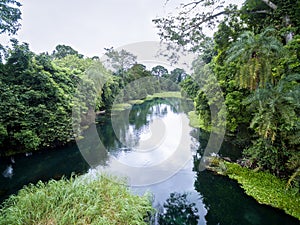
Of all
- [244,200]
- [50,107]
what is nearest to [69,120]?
[50,107]

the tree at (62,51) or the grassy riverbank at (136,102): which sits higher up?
the tree at (62,51)

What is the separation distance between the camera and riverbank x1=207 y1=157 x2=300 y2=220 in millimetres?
6852

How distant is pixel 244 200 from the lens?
7.56 meters

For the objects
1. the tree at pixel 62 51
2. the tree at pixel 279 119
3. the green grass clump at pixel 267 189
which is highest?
the tree at pixel 62 51

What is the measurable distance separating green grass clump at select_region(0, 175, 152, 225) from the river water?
4.26 feet

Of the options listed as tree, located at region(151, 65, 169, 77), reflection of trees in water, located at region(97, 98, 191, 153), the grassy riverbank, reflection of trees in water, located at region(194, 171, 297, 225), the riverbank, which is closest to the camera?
reflection of trees in water, located at region(194, 171, 297, 225)

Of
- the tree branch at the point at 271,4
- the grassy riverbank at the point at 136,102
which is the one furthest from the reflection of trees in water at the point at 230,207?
the grassy riverbank at the point at 136,102

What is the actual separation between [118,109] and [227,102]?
21.8m

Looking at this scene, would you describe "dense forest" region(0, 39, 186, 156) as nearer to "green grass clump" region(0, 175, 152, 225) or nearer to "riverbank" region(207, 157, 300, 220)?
"green grass clump" region(0, 175, 152, 225)

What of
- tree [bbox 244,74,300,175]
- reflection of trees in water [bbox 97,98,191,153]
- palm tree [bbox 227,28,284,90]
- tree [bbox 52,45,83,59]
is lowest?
reflection of trees in water [bbox 97,98,191,153]

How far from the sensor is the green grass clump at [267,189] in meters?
6.81

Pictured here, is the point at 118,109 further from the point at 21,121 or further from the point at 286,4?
the point at 286,4

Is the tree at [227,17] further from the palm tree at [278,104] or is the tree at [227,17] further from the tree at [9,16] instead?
the tree at [9,16]

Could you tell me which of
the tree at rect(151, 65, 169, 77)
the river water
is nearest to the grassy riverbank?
the tree at rect(151, 65, 169, 77)
